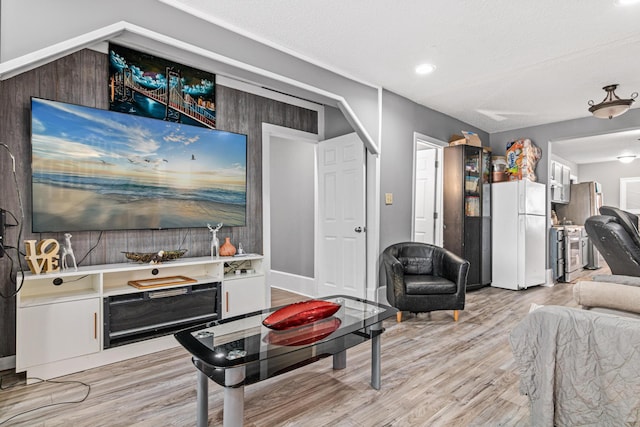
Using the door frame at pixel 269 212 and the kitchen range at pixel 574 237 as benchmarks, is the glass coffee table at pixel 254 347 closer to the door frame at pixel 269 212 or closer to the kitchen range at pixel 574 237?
the door frame at pixel 269 212

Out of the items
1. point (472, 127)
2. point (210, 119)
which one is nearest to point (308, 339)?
point (210, 119)

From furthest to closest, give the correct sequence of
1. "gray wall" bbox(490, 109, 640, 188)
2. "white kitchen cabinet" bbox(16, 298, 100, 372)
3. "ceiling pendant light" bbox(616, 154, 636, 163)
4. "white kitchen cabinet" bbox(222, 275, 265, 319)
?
"ceiling pendant light" bbox(616, 154, 636, 163) < "gray wall" bbox(490, 109, 640, 188) < "white kitchen cabinet" bbox(222, 275, 265, 319) < "white kitchen cabinet" bbox(16, 298, 100, 372)

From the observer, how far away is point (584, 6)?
245cm

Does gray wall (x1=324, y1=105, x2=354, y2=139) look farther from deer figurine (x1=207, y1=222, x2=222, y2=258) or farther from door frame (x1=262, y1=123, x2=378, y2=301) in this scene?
deer figurine (x1=207, y1=222, x2=222, y2=258)

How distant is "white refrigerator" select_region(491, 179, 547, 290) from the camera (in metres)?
5.02

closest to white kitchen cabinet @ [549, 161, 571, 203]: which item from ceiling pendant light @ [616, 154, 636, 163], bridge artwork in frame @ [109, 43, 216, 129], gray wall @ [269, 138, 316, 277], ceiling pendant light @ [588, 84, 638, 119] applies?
ceiling pendant light @ [616, 154, 636, 163]

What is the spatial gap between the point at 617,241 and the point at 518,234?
263 cm

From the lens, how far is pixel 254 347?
64.9 inches

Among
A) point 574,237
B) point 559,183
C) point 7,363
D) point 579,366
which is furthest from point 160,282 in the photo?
point 559,183

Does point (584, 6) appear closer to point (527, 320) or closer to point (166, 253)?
point (527, 320)

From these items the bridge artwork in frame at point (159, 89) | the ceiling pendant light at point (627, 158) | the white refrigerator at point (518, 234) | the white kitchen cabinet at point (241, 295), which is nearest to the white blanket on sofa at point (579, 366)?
the white kitchen cabinet at point (241, 295)

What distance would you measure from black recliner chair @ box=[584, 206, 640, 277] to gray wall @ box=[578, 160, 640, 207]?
6842 mm

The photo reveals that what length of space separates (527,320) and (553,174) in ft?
18.6

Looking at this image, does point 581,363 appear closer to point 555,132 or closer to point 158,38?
point 158,38
